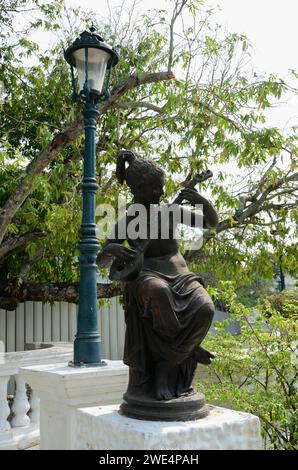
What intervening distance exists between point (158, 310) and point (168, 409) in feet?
1.82

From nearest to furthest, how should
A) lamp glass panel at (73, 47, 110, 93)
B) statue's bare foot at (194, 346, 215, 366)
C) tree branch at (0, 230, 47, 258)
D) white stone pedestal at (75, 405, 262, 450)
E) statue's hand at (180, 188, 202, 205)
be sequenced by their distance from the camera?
white stone pedestal at (75, 405, 262, 450)
statue's bare foot at (194, 346, 215, 366)
statue's hand at (180, 188, 202, 205)
lamp glass panel at (73, 47, 110, 93)
tree branch at (0, 230, 47, 258)

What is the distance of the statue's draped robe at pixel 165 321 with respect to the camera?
2699mm

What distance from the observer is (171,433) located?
2.46 m

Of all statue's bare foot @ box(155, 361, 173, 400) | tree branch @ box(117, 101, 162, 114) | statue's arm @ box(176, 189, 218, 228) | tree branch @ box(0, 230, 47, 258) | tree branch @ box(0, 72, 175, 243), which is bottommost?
statue's bare foot @ box(155, 361, 173, 400)

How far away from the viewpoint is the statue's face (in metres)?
3.12

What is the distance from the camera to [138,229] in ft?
10.2

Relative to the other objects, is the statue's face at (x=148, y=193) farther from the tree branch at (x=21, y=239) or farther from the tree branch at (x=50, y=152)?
the tree branch at (x=21, y=239)

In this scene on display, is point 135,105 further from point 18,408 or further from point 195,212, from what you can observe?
point 18,408

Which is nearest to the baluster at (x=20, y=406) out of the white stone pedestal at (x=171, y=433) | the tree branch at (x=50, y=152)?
the tree branch at (x=50, y=152)

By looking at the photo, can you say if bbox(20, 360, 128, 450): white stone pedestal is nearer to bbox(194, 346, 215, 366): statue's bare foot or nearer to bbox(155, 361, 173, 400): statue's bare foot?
bbox(155, 361, 173, 400): statue's bare foot

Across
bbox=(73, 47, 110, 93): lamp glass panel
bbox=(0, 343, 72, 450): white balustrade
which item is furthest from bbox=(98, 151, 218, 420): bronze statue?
bbox=(0, 343, 72, 450): white balustrade

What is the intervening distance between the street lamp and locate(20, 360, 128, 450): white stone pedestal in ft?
0.93

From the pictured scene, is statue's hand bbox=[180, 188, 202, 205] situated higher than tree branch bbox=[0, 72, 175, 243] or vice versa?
tree branch bbox=[0, 72, 175, 243]
